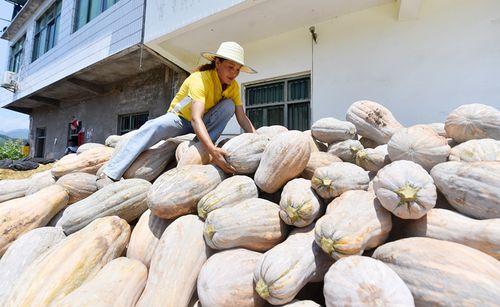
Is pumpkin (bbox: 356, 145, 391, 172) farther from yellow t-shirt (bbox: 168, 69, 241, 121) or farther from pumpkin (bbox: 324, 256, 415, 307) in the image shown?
yellow t-shirt (bbox: 168, 69, 241, 121)

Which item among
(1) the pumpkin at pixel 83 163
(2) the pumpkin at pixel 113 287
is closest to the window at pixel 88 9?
(1) the pumpkin at pixel 83 163

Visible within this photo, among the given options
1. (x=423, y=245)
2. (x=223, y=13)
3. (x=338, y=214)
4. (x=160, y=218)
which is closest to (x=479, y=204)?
(x=423, y=245)

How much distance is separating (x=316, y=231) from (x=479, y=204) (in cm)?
76

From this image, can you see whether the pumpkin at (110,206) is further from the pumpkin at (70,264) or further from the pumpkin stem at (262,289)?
the pumpkin stem at (262,289)

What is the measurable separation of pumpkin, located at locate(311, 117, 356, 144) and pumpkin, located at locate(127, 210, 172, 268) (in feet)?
4.70

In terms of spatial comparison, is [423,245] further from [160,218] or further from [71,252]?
[71,252]

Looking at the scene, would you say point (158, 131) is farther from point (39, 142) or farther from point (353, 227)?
point (39, 142)

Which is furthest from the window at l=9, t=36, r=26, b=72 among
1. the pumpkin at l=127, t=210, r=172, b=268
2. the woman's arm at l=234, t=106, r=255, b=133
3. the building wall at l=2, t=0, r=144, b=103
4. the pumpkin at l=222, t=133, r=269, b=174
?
the pumpkin at l=222, t=133, r=269, b=174

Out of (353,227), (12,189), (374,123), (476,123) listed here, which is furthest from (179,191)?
(12,189)

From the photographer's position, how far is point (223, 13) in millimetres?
5184

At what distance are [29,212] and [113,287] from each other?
1.36 m

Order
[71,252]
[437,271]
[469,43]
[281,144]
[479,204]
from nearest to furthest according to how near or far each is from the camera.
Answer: [437,271]
[479,204]
[71,252]
[281,144]
[469,43]

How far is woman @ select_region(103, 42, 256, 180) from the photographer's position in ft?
8.56

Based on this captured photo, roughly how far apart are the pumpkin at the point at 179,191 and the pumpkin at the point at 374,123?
4.60 ft
